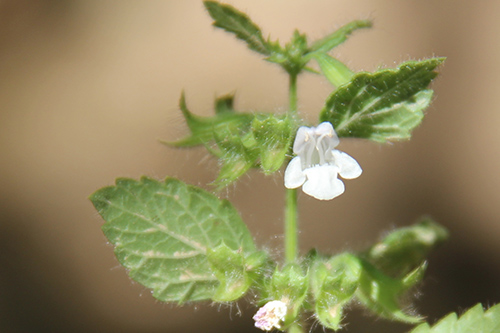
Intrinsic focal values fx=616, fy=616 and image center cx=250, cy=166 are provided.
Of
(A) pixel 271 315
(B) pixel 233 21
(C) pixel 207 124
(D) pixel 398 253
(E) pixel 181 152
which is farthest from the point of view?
(E) pixel 181 152

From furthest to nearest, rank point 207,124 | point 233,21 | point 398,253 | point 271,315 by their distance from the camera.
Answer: point 398,253
point 207,124
point 233,21
point 271,315

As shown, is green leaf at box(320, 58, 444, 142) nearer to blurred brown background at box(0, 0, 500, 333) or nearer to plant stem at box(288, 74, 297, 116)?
plant stem at box(288, 74, 297, 116)

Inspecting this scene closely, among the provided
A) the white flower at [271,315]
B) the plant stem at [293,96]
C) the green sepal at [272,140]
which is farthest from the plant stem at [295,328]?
the plant stem at [293,96]

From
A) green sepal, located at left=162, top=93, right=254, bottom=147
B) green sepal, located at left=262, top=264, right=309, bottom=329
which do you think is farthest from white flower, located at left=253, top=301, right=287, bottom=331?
green sepal, located at left=162, top=93, right=254, bottom=147

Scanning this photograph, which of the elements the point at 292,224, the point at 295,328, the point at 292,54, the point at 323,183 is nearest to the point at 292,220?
the point at 292,224

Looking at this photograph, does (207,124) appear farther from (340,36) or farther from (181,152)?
(181,152)

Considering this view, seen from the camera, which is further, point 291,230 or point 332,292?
point 291,230

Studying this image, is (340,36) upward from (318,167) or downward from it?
upward

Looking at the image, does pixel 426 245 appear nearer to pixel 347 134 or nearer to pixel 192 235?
pixel 347 134

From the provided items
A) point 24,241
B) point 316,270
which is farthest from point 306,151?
point 24,241
